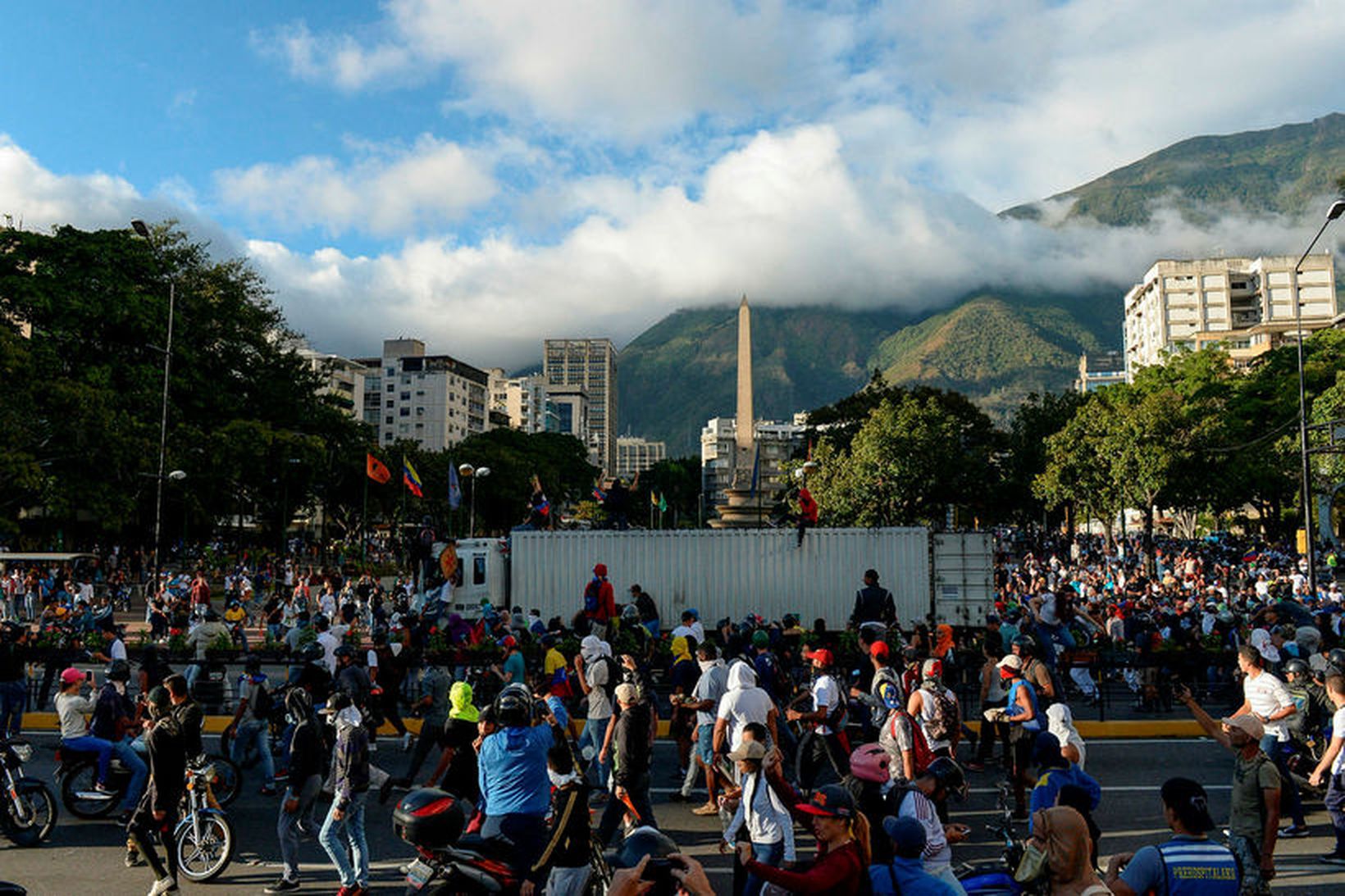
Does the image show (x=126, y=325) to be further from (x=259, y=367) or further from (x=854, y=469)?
(x=854, y=469)

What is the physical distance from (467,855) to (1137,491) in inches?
Answer: 1635

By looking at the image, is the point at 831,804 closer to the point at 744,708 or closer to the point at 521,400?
the point at 744,708

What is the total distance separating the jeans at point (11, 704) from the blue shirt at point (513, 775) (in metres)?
8.66

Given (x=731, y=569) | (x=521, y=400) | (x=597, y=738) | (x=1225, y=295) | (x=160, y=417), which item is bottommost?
(x=597, y=738)

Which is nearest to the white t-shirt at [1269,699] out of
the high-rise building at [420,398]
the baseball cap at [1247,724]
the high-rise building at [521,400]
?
the baseball cap at [1247,724]

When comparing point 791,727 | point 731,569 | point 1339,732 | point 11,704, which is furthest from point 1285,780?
point 731,569

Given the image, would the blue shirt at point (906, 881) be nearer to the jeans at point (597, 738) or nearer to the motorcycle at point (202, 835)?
the jeans at point (597, 738)

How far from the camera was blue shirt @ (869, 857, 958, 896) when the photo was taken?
180 inches

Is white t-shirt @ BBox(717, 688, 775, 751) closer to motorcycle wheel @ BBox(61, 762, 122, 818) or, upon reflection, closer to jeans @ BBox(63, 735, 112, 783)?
jeans @ BBox(63, 735, 112, 783)

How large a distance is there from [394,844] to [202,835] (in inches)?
68.7

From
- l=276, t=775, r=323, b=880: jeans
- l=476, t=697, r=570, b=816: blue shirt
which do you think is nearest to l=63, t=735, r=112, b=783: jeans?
l=276, t=775, r=323, b=880: jeans

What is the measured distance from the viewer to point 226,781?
10.5 m

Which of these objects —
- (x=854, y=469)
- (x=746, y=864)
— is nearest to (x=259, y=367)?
(x=854, y=469)

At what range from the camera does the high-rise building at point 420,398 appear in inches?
5512
